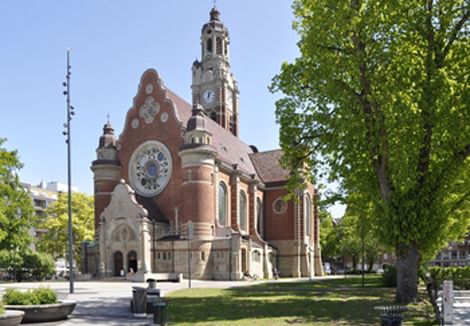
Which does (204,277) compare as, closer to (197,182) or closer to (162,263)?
(162,263)

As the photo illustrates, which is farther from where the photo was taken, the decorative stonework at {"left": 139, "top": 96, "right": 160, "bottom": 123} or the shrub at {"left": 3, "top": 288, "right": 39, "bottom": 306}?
the decorative stonework at {"left": 139, "top": 96, "right": 160, "bottom": 123}

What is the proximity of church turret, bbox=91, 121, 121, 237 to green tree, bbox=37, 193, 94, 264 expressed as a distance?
23.6 ft

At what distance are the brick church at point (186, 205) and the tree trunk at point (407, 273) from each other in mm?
19117

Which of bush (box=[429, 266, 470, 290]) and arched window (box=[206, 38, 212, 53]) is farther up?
arched window (box=[206, 38, 212, 53])

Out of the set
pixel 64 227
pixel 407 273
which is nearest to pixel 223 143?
pixel 64 227

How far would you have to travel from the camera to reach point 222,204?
55188mm

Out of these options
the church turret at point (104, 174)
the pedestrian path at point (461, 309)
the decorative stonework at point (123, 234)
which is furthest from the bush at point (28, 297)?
the church turret at point (104, 174)

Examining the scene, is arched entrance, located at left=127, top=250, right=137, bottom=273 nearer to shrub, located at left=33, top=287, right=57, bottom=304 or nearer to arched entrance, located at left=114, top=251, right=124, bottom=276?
arched entrance, located at left=114, top=251, right=124, bottom=276

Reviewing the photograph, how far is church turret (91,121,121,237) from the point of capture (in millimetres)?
56000

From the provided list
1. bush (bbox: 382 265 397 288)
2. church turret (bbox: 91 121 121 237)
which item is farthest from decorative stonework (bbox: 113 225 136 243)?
bush (bbox: 382 265 397 288)

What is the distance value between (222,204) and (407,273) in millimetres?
34570

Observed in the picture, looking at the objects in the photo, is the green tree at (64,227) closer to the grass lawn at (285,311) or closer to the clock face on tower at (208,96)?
the clock face on tower at (208,96)

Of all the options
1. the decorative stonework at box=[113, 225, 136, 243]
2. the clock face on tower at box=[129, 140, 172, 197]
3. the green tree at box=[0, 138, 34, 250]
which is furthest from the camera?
the clock face on tower at box=[129, 140, 172, 197]

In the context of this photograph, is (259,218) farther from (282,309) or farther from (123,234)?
(282,309)
